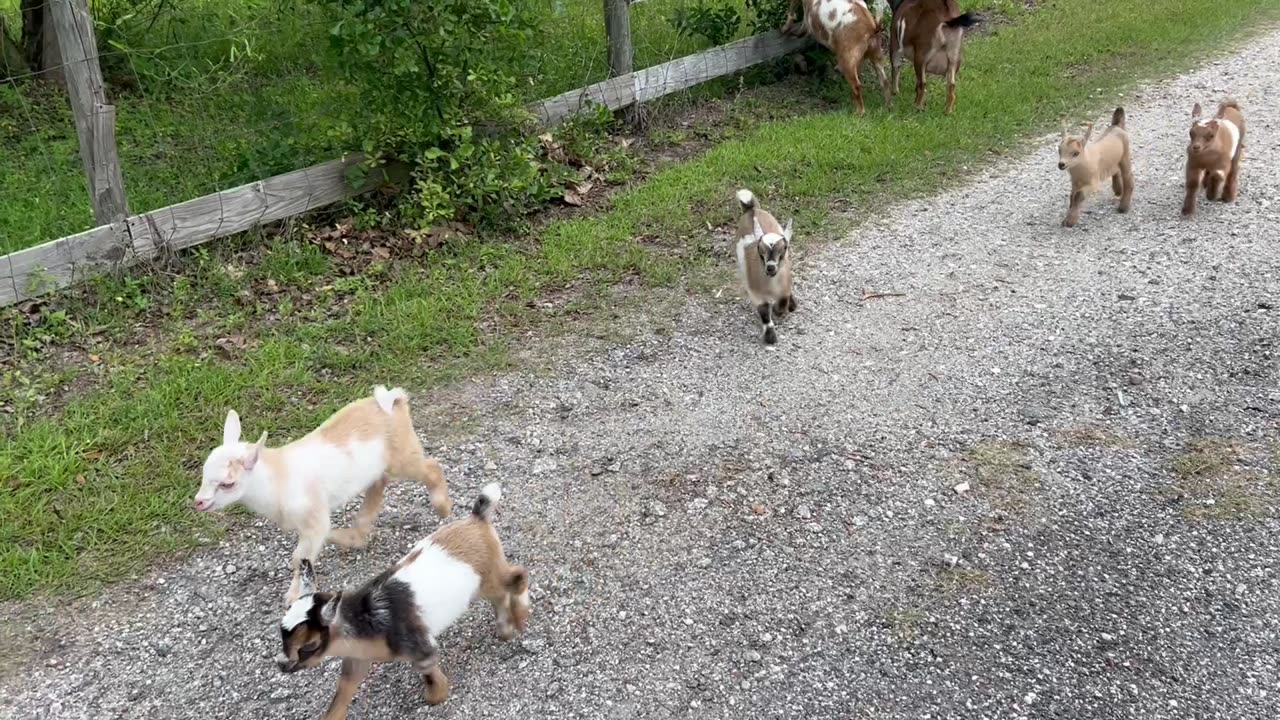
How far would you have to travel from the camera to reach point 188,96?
7.56m

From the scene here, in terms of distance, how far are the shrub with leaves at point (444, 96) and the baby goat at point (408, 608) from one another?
11.8 ft

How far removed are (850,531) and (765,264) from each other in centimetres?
176

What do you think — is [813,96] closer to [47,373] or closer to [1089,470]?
[1089,470]

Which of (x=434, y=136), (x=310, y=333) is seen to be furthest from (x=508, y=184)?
(x=310, y=333)

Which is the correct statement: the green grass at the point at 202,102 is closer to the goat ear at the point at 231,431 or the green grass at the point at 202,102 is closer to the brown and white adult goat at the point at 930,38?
the brown and white adult goat at the point at 930,38

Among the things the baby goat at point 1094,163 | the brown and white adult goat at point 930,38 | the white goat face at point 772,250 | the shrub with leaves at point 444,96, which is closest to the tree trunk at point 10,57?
the shrub with leaves at point 444,96

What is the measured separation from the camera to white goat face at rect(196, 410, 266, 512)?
3.29m

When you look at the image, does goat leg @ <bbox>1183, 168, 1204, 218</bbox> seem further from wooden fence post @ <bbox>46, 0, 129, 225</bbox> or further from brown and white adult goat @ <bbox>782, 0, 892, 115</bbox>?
wooden fence post @ <bbox>46, 0, 129, 225</bbox>

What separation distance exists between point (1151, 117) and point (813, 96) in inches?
122

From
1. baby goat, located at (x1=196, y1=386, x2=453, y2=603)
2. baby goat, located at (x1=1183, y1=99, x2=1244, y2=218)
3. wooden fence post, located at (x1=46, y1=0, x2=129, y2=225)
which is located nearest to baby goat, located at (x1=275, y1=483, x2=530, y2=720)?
baby goat, located at (x1=196, y1=386, x2=453, y2=603)

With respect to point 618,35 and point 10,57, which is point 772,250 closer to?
point 618,35

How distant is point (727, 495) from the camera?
13.8ft

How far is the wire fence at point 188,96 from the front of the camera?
220 inches

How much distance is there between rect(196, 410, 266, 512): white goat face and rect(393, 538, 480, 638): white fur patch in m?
0.71
